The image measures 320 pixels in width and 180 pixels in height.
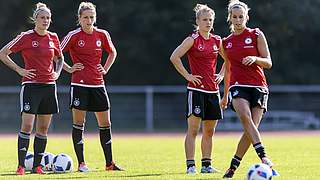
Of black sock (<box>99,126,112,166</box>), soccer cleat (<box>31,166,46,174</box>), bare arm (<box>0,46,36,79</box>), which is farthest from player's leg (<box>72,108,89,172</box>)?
bare arm (<box>0,46,36,79</box>)

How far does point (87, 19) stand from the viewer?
12422 mm

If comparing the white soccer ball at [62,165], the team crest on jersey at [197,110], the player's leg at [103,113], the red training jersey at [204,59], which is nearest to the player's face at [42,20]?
the player's leg at [103,113]

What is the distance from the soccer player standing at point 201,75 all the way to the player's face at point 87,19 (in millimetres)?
1396

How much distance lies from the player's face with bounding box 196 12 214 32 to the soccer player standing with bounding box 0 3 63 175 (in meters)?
2.16

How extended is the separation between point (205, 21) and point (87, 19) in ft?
5.84

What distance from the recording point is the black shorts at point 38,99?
1208 cm

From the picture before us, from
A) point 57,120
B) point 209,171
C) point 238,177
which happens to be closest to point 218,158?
point 209,171

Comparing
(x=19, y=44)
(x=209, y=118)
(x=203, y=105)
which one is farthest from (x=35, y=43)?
(x=209, y=118)

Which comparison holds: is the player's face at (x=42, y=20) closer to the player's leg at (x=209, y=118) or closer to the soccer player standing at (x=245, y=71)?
the player's leg at (x=209, y=118)

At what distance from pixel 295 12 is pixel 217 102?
23.1 metres

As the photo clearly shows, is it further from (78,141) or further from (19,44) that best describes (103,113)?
(19,44)

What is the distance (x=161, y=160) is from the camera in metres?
14.9

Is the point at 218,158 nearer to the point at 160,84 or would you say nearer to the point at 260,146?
the point at 260,146

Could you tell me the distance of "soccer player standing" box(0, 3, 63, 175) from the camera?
12.1 m
